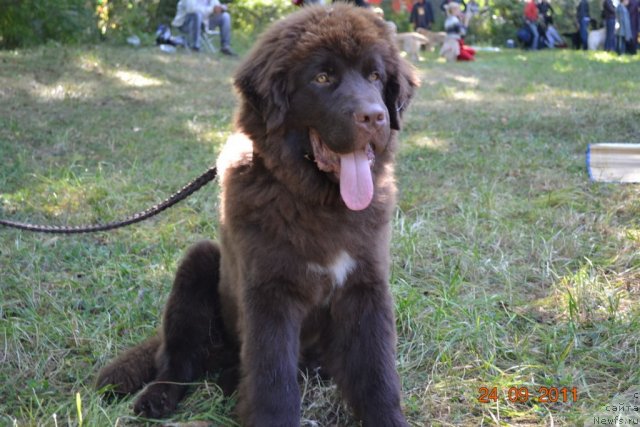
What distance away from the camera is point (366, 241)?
270cm

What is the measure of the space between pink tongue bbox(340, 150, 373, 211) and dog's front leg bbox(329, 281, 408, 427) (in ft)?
1.08

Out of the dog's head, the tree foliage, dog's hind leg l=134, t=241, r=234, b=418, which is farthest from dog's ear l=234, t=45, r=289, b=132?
the tree foliage

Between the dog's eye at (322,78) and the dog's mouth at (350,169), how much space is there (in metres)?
0.18

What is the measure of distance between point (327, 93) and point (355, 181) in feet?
1.11

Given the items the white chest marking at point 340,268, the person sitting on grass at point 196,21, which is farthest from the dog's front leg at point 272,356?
the person sitting on grass at point 196,21

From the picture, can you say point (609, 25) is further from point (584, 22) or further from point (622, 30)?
point (584, 22)

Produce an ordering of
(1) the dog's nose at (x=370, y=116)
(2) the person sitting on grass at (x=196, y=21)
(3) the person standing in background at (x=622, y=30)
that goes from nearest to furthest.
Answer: (1) the dog's nose at (x=370, y=116) < (2) the person sitting on grass at (x=196, y=21) < (3) the person standing in background at (x=622, y=30)

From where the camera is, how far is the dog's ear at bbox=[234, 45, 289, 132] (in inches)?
104

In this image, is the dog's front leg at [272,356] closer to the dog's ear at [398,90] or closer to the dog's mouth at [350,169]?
the dog's mouth at [350,169]

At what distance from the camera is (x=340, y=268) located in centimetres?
265

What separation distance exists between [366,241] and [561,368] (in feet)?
3.65

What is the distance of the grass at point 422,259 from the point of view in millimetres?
2988

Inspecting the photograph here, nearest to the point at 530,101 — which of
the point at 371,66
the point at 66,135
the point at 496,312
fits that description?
the point at 66,135
